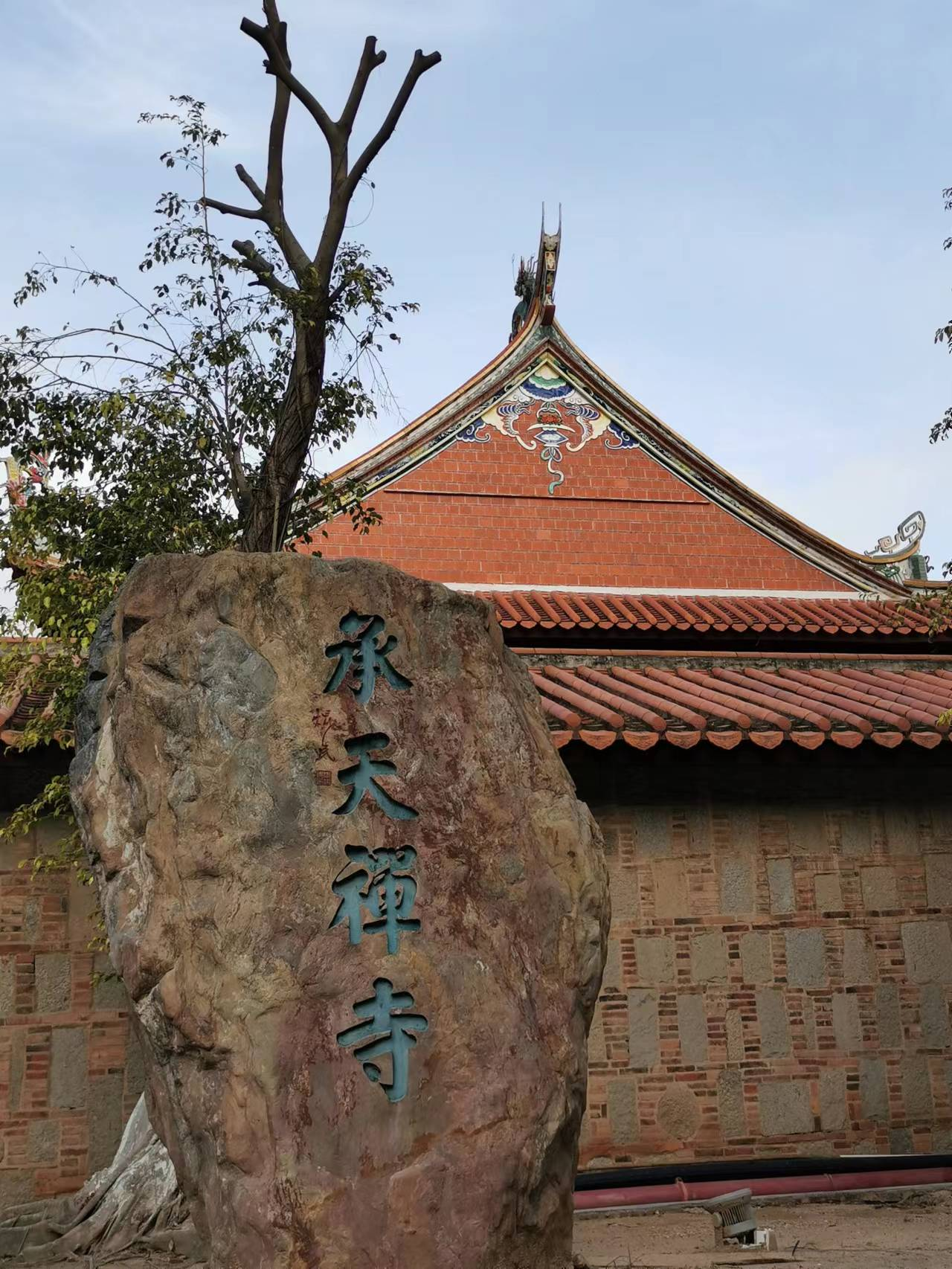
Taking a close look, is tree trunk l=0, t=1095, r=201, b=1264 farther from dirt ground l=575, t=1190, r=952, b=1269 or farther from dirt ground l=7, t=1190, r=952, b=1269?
dirt ground l=575, t=1190, r=952, b=1269

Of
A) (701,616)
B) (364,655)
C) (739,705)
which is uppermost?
(701,616)

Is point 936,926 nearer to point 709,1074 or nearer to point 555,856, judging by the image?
point 709,1074

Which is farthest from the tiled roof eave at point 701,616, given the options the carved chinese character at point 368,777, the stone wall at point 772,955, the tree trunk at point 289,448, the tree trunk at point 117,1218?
the carved chinese character at point 368,777

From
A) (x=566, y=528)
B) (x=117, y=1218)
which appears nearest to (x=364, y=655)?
(x=117, y=1218)

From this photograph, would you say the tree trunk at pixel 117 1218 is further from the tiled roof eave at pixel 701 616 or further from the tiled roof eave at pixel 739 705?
the tiled roof eave at pixel 701 616

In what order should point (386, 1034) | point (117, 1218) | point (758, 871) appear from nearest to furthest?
point (386, 1034)
point (117, 1218)
point (758, 871)

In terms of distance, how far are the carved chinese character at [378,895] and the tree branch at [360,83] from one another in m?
5.48

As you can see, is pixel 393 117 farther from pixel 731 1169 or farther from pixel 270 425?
pixel 731 1169

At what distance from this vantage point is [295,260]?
26.9 feet

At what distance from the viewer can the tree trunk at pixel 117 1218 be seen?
6891 millimetres

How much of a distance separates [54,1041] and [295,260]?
5.04 m

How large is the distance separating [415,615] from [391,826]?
0.87m

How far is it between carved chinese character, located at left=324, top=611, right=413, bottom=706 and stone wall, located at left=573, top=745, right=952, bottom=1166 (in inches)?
136

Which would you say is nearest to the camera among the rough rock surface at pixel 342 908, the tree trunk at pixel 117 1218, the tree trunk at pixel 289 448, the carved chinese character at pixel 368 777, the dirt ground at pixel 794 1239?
the rough rock surface at pixel 342 908
